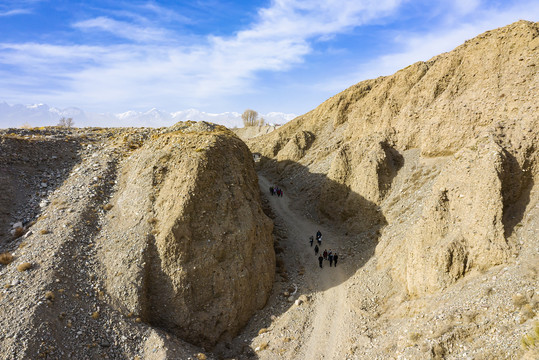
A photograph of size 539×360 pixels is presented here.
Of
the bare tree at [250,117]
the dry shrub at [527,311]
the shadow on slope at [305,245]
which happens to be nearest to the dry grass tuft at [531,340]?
the dry shrub at [527,311]

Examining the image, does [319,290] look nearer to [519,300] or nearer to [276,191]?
[519,300]

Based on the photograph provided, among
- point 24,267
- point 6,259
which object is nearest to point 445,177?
point 24,267

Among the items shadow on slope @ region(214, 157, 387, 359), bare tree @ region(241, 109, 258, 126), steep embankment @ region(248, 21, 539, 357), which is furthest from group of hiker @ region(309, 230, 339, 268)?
bare tree @ region(241, 109, 258, 126)

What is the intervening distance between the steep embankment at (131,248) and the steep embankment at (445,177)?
11464 millimetres

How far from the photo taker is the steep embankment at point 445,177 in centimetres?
1864

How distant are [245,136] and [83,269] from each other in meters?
89.7

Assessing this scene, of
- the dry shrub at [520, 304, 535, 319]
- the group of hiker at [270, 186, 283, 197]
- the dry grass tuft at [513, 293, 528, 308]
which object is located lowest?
the dry shrub at [520, 304, 535, 319]

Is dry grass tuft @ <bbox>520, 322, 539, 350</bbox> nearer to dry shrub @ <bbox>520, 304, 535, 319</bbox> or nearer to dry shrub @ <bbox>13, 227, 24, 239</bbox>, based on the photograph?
dry shrub @ <bbox>520, 304, 535, 319</bbox>

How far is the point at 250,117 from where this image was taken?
386ft

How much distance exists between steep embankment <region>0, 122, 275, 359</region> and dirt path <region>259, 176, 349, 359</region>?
13.9 feet

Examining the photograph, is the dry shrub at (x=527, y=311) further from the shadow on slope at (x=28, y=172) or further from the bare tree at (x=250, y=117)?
the bare tree at (x=250, y=117)

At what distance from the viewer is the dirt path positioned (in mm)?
20641

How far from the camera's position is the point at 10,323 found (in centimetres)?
1638

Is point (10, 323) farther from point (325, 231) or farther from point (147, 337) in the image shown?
point (325, 231)
